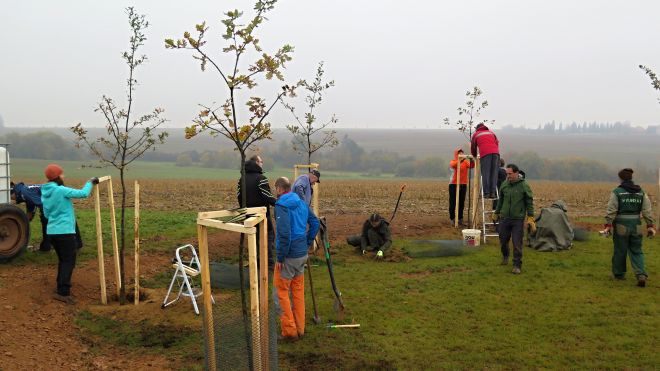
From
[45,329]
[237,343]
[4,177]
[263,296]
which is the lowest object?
[45,329]

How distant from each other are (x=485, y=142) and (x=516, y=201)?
2.88 metres

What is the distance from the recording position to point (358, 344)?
6969 millimetres

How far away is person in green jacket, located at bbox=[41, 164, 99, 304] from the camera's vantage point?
805cm

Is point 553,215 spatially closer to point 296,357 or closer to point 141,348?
point 296,357

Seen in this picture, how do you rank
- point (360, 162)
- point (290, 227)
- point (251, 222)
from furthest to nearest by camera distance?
point (360, 162) → point (290, 227) → point (251, 222)

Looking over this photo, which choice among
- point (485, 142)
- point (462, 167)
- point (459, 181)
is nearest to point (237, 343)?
point (485, 142)

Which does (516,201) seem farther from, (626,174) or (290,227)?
(290,227)

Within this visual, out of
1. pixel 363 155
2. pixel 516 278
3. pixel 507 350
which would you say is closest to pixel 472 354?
pixel 507 350

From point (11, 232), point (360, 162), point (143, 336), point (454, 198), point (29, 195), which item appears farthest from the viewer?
point (360, 162)

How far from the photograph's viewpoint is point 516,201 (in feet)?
34.0

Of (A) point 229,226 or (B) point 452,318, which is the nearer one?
(A) point 229,226

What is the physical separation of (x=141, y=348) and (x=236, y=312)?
5.09ft

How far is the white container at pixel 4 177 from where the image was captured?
978 centimetres

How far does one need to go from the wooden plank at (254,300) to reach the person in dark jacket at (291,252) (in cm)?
184
